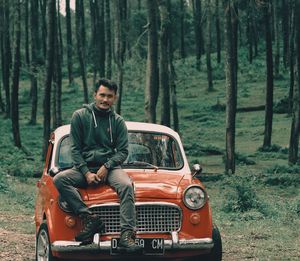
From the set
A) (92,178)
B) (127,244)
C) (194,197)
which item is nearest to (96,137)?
(92,178)

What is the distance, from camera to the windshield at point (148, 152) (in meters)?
8.82

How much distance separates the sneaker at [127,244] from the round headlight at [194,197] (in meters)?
0.73

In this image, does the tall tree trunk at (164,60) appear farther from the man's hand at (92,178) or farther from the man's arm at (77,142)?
the man's hand at (92,178)

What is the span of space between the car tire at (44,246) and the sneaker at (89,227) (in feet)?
1.49

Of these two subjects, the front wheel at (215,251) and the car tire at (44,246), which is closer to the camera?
the car tire at (44,246)

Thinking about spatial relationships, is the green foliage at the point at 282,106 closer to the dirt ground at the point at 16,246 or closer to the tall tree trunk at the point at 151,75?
the tall tree trunk at the point at 151,75

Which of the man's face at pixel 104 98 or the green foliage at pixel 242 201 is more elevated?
the man's face at pixel 104 98

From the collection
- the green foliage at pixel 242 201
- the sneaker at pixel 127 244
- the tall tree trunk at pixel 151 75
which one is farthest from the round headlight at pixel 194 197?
the tall tree trunk at pixel 151 75

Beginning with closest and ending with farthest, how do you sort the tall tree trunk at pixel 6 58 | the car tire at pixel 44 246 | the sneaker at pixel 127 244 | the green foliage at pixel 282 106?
the sneaker at pixel 127 244 < the car tire at pixel 44 246 < the tall tree trunk at pixel 6 58 < the green foliage at pixel 282 106

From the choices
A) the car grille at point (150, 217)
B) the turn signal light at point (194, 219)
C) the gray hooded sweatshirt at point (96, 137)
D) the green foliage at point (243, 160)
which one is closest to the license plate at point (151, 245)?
the car grille at point (150, 217)

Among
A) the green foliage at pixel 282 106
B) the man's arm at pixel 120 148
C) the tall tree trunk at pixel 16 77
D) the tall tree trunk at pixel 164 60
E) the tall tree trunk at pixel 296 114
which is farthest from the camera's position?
the green foliage at pixel 282 106

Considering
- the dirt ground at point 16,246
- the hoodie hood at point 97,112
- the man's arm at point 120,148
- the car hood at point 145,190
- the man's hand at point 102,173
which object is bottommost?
the dirt ground at point 16,246

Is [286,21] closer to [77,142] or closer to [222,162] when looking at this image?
[222,162]

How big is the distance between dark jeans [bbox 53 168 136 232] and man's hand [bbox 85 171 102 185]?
9 centimetres
